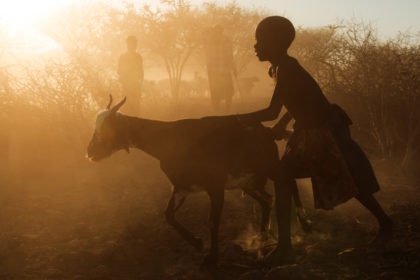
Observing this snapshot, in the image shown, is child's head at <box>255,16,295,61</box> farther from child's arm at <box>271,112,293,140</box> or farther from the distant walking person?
the distant walking person

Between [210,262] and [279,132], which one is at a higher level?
[279,132]

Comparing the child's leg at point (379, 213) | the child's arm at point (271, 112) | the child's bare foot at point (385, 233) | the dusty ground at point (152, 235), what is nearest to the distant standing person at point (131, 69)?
the dusty ground at point (152, 235)

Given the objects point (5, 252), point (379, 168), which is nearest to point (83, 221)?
point (5, 252)

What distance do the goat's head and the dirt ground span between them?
130 cm

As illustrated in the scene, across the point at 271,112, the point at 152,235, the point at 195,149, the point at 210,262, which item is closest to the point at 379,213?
the point at 271,112

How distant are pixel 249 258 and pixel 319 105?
6.31 ft

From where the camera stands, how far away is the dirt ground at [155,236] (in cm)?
361

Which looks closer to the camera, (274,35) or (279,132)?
(274,35)

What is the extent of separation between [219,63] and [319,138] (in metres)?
11.2

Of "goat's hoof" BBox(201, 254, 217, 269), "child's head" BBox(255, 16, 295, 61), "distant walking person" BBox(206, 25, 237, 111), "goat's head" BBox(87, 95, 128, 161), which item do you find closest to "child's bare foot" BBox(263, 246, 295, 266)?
"goat's hoof" BBox(201, 254, 217, 269)

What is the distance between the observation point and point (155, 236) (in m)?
5.33

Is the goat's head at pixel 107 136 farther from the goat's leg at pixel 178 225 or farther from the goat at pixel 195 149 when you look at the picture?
the goat's leg at pixel 178 225

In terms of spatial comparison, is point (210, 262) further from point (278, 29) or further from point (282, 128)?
point (278, 29)

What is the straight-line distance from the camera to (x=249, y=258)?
4.35 m
